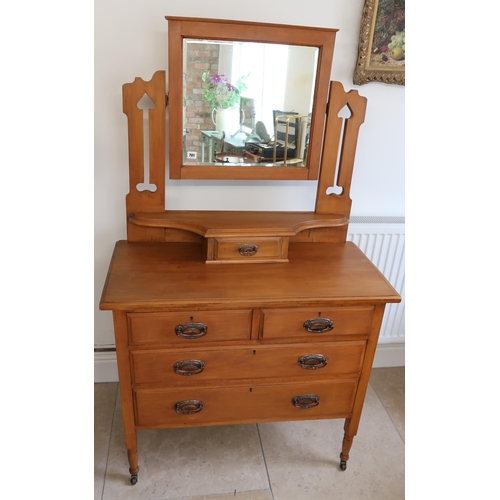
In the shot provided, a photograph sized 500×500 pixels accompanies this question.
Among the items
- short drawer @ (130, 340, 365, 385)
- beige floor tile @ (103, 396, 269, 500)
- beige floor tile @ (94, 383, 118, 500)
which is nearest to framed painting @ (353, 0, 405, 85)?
short drawer @ (130, 340, 365, 385)

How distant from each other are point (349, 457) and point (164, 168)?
1383 millimetres

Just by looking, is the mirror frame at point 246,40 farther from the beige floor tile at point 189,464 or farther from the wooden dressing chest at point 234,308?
the beige floor tile at point 189,464

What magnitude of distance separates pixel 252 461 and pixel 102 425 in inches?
26.1

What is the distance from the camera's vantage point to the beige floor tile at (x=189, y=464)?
168 cm

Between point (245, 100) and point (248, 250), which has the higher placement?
point (245, 100)

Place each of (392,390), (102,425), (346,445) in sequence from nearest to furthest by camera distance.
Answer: (346,445) → (102,425) → (392,390)

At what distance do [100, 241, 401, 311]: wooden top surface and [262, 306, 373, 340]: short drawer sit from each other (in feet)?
0.14

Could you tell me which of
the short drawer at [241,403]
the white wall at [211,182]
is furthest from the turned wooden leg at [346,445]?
the white wall at [211,182]

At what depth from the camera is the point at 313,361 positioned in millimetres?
1554

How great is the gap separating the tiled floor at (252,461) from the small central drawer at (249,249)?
0.83 metres

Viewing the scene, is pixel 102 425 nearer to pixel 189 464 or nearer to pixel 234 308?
pixel 189 464

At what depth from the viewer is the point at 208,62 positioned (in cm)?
153

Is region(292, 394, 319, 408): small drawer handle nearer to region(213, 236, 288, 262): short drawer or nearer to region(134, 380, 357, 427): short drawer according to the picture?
region(134, 380, 357, 427): short drawer

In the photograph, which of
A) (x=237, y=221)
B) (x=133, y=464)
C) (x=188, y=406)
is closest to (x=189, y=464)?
(x=133, y=464)
